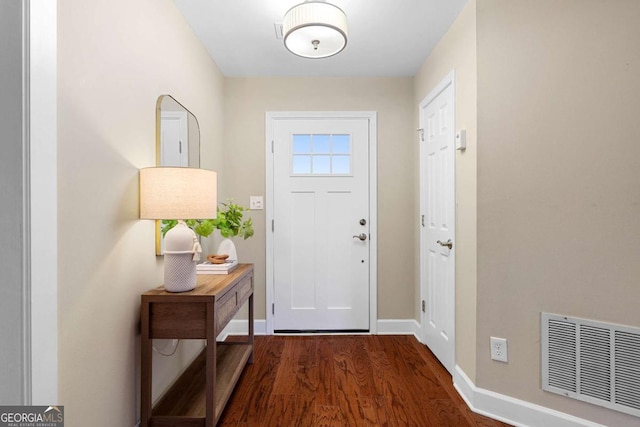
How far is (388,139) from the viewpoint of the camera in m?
2.93

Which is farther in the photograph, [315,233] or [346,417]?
[315,233]

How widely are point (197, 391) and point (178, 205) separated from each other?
1.12 metres

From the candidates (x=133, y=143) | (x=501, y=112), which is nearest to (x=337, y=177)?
(x=501, y=112)

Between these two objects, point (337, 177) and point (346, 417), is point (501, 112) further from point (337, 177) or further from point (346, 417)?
point (346, 417)

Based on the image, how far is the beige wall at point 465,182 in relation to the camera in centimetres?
183

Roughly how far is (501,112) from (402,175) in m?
1.23

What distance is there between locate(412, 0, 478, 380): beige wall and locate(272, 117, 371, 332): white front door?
102 cm

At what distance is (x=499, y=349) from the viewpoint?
5.68 feet

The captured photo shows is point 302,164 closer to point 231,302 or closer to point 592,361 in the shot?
point 231,302

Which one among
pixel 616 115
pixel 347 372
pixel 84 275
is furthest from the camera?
pixel 347 372

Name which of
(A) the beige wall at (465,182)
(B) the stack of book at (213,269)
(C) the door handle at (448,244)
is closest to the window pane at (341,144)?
(A) the beige wall at (465,182)

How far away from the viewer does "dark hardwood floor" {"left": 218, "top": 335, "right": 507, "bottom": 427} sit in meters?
1.72

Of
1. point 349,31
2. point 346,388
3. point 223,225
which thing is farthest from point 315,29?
point 346,388

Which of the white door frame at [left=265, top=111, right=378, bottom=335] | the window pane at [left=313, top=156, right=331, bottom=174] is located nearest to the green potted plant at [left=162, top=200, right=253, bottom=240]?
the white door frame at [left=265, top=111, right=378, bottom=335]
